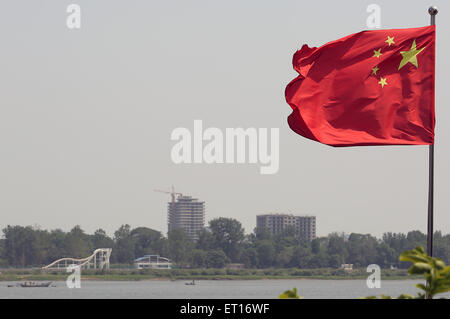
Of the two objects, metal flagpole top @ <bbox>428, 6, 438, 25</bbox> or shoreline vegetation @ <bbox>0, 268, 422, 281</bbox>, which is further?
shoreline vegetation @ <bbox>0, 268, 422, 281</bbox>

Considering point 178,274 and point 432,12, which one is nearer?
point 432,12

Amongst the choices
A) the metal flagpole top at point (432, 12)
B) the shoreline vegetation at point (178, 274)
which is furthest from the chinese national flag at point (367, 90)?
the shoreline vegetation at point (178, 274)

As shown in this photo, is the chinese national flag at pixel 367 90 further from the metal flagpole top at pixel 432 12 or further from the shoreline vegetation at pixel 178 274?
the shoreline vegetation at pixel 178 274

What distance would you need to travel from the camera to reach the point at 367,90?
69.9ft

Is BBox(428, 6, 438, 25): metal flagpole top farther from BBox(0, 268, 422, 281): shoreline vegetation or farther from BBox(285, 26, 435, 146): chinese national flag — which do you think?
BBox(0, 268, 422, 281): shoreline vegetation

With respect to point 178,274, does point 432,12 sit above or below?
above

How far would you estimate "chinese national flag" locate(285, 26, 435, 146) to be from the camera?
20641mm

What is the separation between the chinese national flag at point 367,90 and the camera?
67.7ft

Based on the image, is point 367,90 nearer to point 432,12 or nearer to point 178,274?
point 432,12

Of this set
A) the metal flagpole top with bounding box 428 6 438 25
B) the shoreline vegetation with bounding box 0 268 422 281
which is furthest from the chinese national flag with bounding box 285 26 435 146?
the shoreline vegetation with bounding box 0 268 422 281

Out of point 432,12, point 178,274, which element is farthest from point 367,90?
point 178,274
